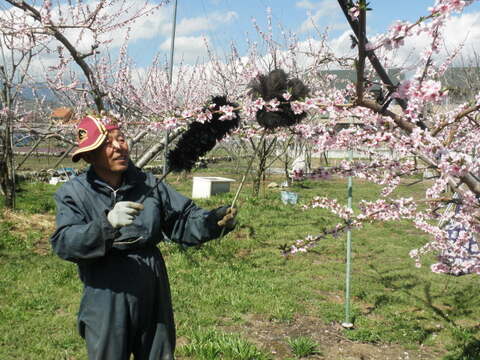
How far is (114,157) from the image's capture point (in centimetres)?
235

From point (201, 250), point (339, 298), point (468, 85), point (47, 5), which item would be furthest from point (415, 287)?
point (468, 85)

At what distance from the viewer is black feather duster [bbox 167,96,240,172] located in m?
2.53

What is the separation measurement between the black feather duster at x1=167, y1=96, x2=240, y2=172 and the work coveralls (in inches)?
8.3

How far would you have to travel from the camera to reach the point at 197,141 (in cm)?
A: 254

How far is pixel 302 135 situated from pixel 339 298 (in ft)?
9.23

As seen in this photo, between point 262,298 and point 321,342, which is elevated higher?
point 262,298

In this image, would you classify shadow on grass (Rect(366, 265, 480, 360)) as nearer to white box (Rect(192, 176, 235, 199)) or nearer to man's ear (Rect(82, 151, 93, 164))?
man's ear (Rect(82, 151, 93, 164))

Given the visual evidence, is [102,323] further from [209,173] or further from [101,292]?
[209,173]

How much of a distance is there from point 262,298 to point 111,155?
3238 millimetres

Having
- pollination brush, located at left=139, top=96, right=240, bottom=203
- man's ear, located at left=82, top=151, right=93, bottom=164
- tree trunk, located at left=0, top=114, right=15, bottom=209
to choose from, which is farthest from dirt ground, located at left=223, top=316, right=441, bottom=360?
A: tree trunk, located at left=0, top=114, right=15, bottom=209

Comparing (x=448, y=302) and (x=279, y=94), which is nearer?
(x=279, y=94)

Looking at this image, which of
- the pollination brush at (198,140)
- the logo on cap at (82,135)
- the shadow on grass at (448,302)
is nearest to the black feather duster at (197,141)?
the pollination brush at (198,140)

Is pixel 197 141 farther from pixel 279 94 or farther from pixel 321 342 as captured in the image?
pixel 321 342

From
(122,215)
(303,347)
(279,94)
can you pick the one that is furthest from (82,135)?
(303,347)
